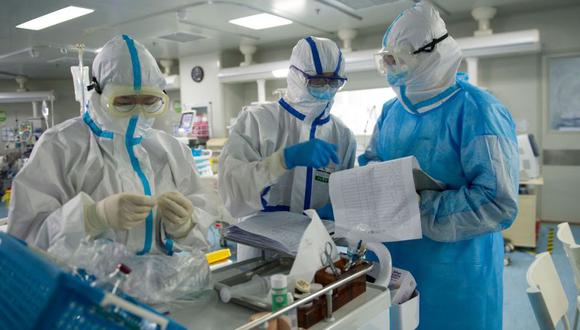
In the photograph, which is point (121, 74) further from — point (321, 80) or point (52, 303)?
point (52, 303)

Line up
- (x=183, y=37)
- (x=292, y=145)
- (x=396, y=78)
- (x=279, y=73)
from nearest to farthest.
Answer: (x=292, y=145) → (x=396, y=78) → (x=183, y=37) → (x=279, y=73)

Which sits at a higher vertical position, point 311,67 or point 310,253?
point 311,67

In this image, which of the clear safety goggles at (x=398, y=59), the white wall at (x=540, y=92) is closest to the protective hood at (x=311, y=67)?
the clear safety goggles at (x=398, y=59)

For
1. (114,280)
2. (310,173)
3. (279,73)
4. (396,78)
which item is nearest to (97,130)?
(114,280)

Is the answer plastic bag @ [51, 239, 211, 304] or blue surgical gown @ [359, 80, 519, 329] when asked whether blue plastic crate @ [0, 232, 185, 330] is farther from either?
blue surgical gown @ [359, 80, 519, 329]

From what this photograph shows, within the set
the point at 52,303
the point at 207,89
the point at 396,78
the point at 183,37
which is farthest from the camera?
the point at 207,89

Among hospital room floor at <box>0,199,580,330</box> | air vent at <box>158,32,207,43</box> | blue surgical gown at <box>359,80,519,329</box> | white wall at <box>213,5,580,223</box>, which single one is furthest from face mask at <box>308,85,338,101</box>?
air vent at <box>158,32,207,43</box>

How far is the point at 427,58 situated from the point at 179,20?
14.4 feet

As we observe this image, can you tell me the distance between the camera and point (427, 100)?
1.53 meters

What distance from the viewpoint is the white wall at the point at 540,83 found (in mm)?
5168

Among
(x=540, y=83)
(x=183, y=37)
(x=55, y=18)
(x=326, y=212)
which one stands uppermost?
(x=183, y=37)

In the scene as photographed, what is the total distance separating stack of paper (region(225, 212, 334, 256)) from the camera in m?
1.15

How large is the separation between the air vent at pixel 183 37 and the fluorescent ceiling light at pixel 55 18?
58.7 inches

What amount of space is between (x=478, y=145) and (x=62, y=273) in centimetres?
121
